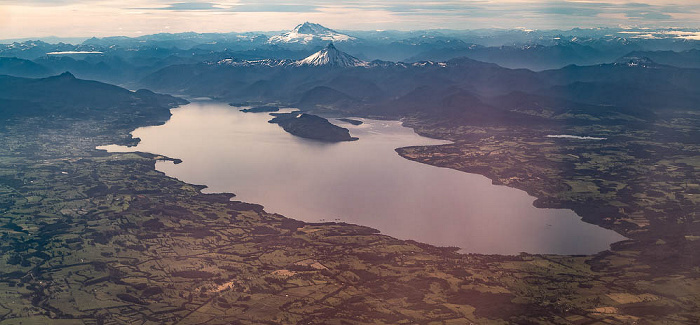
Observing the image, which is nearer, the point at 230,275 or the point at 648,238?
the point at 230,275

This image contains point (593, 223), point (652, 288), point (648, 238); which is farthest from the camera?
point (593, 223)

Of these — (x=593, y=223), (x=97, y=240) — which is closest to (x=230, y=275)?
(x=97, y=240)

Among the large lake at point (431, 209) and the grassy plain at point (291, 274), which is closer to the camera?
the grassy plain at point (291, 274)

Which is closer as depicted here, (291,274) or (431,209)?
(291,274)

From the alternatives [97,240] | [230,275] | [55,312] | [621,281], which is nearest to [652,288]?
[621,281]

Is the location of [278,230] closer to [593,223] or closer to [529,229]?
Result: [529,229]

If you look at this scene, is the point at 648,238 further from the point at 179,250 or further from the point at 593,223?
the point at 179,250

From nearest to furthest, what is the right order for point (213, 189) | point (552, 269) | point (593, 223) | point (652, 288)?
point (652, 288) < point (552, 269) < point (593, 223) < point (213, 189)

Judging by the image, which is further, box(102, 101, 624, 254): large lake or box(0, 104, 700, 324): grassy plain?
box(102, 101, 624, 254): large lake

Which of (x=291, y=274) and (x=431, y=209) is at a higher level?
(x=431, y=209)
